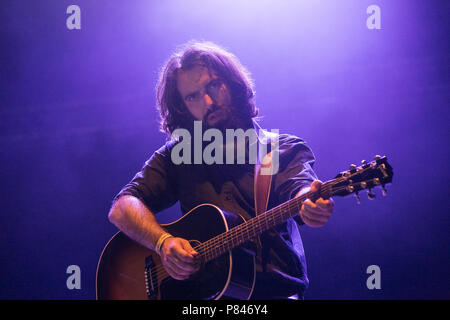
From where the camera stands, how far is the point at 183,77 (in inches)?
74.0

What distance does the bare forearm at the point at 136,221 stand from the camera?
5.22 feet

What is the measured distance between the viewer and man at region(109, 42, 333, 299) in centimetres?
143

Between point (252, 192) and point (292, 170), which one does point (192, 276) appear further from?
point (292, 170)

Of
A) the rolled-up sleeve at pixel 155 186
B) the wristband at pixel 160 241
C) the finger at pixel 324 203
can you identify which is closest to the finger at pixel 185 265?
the wristband at pixel 160 241

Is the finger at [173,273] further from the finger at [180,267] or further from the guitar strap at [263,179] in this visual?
the guitar strap at [263,179]

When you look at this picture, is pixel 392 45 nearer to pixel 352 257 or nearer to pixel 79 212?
pixel 352 257

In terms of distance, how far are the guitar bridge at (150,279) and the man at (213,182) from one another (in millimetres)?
80

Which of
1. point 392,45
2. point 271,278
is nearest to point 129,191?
point 271,278

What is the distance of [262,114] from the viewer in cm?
220

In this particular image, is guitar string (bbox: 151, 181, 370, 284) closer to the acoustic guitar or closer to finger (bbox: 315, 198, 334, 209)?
the acoustic guitar

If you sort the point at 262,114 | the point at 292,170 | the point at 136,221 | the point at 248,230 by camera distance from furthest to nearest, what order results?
the point at 262,114 < the point at 136,221 < the point at 292,170 < the point at 248,230

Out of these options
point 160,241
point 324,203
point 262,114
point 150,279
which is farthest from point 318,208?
point 262,114

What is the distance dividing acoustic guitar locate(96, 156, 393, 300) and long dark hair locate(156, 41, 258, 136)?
58 cm

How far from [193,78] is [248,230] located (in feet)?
2.75
